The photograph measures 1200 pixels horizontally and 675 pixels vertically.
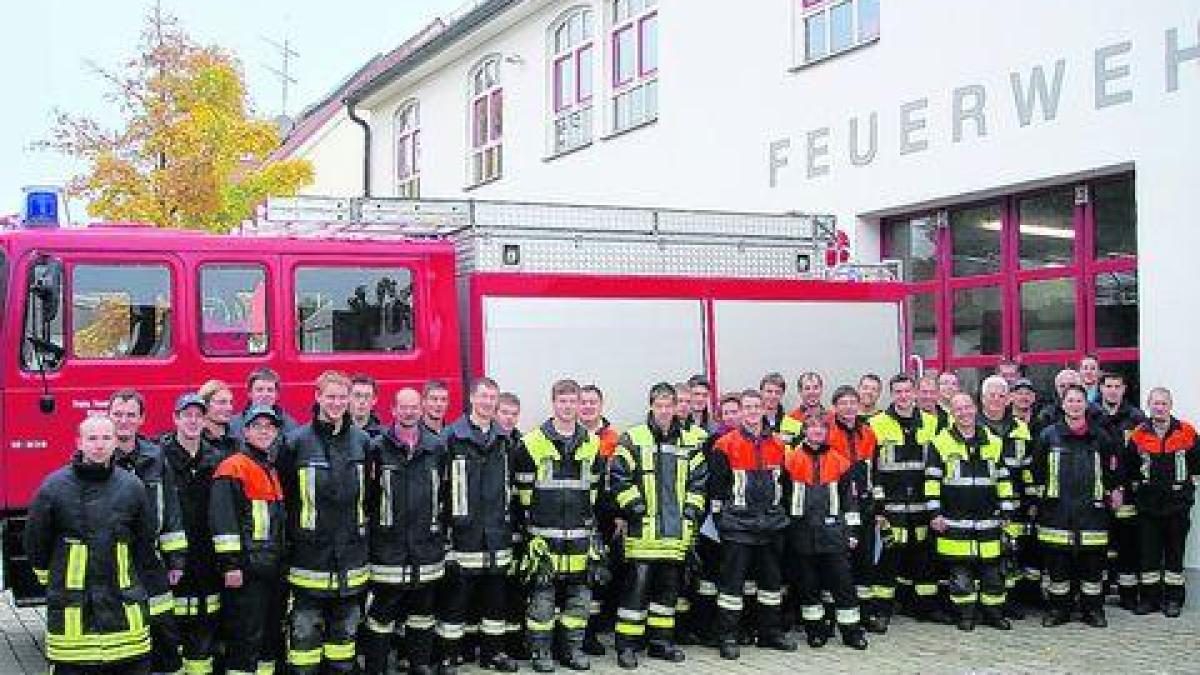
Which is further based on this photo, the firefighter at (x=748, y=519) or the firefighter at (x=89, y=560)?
the firefighter at (x=748, y=519)

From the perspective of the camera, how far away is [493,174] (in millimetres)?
21062

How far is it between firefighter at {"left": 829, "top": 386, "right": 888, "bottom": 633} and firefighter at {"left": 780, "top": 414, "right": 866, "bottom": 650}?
218 mm

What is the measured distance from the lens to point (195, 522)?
23.1 ft

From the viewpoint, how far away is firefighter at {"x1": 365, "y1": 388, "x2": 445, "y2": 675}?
24.0 ft

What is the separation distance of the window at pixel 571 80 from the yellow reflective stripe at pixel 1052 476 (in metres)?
10.2

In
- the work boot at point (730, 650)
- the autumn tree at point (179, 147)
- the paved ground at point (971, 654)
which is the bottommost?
the paved ground at point (971, 654)

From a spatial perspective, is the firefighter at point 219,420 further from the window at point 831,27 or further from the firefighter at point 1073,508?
the window at point 831,27

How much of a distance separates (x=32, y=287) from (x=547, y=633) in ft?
11.9

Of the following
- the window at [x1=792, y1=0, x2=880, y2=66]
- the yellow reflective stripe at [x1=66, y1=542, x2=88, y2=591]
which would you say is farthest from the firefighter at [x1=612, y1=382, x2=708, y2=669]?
the window at [x1=792, y1=0, x2=880, y2=66]

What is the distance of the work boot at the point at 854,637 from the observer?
8383 mm

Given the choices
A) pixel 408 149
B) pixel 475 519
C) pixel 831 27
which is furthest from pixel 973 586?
pixel 408 149

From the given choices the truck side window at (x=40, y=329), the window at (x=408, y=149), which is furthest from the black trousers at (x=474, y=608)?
the window at (x=408, y=149)

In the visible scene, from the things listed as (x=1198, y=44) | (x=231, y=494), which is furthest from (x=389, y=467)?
(x=1198, y=44)

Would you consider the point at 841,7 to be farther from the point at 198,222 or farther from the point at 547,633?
the point at 198,222
